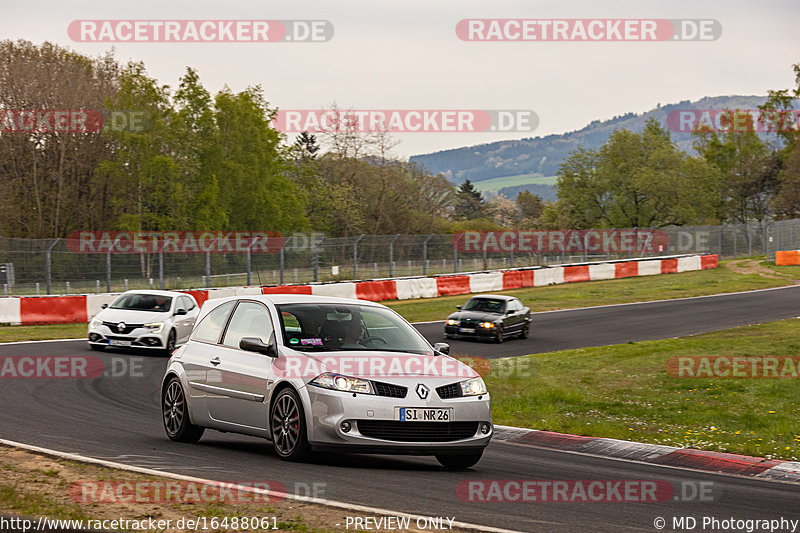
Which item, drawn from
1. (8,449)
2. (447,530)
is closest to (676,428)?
(447,530)

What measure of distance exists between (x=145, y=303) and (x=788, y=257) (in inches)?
1691

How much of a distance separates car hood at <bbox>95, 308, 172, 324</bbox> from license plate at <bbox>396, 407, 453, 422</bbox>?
1396 centimetres

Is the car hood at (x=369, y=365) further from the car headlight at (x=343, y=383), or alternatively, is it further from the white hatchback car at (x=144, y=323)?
the white hatchback car at (x=144, y=323)

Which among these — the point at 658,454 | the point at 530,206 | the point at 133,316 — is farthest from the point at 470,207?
the point at 658,454

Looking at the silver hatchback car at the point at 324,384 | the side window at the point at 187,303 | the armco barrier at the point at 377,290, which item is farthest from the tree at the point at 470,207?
the silver hatchback car at the point at 324,384

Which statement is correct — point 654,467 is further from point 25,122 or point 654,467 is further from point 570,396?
point 25,122

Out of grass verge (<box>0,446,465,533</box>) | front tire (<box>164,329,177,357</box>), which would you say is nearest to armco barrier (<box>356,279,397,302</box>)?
front tire (<box>164,329,177,357</box>)

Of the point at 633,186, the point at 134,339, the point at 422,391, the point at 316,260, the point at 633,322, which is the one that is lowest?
the point at 633,322

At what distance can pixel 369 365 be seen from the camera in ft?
29.3

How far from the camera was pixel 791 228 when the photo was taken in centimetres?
5603

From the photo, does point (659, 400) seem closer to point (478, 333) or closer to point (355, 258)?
point (478, 333)

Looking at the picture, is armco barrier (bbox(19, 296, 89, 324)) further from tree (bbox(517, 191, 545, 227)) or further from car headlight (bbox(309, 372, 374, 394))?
tree (bbox(517, 191, 545, 227))

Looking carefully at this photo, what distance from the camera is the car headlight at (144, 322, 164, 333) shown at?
2139 centimetres

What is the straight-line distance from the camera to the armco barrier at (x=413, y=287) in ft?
98.7
